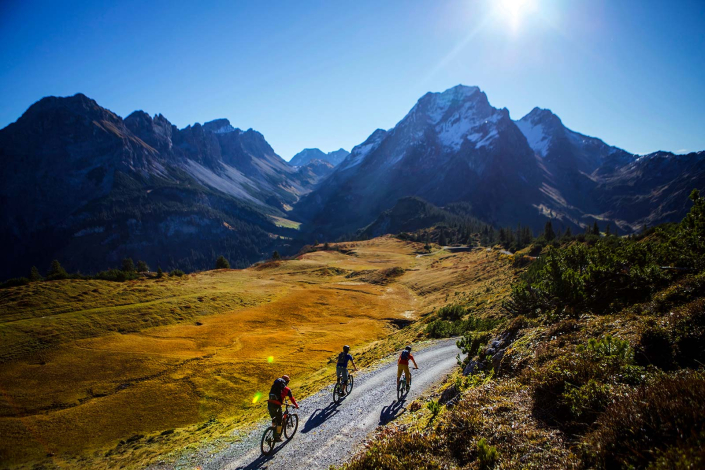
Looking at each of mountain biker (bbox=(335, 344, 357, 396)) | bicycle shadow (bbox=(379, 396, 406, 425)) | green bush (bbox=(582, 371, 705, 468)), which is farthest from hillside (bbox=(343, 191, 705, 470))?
mountain biker (bbox=(335, 344, 357, 396))

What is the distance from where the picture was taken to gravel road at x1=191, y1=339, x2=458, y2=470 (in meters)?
12.1

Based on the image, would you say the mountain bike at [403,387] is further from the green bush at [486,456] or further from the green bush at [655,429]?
the green bush at [655,429]

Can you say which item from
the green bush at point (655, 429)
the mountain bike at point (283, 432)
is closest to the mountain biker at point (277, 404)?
the mountain bike at point (283, 432)

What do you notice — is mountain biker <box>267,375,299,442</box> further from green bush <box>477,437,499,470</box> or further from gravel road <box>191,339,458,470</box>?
green bush <box>477,437,499,470</box>

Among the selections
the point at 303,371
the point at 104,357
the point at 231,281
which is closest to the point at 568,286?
the point at 303,371

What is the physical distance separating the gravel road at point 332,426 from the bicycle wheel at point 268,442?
0.26m

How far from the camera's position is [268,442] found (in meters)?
13.1

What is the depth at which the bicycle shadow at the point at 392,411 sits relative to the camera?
13547mm

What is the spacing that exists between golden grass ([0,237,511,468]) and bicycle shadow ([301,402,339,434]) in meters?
4.14

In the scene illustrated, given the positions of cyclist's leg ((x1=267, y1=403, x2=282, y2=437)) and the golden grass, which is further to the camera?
the golden grass

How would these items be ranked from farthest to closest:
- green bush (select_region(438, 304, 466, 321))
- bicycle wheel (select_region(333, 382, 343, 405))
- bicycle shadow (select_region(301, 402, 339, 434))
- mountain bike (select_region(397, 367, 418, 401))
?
green bush (select_region(438, 304, 466, 321)), bicycle wheel (select_region(333, 382, 343, 405)), mountain bike (select_region(397, 367, 418, 401)), bicycle shadow (select_region(301, 402, 339, 434))

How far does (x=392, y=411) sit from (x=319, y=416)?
4022mm

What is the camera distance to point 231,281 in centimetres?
6119

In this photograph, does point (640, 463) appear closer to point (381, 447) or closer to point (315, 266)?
point (381, 447)
